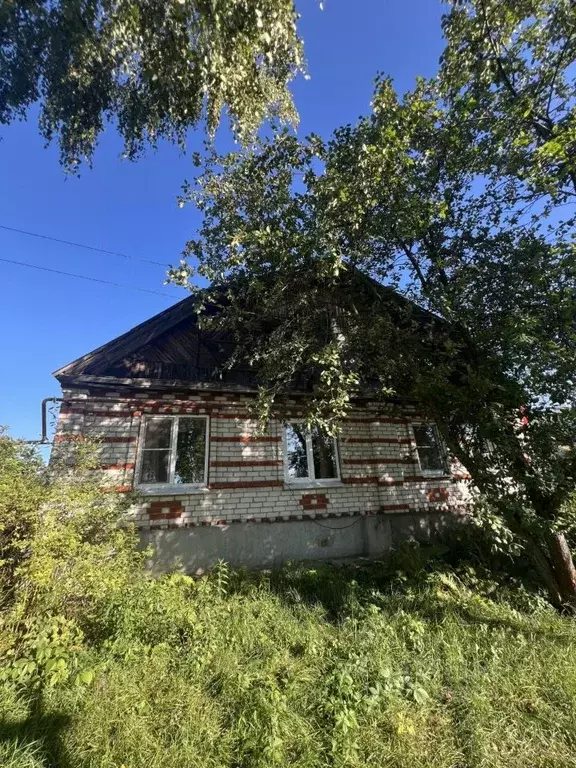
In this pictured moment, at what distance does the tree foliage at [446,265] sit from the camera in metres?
5.36

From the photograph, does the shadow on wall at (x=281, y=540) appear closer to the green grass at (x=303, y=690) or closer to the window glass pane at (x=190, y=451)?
the window glass pane at (x=190, y=451)

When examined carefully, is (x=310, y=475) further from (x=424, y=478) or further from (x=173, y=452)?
(x=424, y=478)

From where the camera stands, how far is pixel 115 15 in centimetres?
359

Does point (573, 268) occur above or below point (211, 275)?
below

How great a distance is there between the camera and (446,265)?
6.75m

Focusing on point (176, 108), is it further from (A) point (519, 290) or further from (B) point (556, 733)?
(B) point (556, 733)

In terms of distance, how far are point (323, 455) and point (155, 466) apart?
390 centimetres

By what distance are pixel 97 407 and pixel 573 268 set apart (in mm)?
8420

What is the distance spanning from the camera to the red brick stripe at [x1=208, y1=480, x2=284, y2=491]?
285 inches

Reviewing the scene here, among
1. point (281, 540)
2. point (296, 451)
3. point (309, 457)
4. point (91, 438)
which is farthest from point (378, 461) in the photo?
point (91, 438)

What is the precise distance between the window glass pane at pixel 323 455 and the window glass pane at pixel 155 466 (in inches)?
134

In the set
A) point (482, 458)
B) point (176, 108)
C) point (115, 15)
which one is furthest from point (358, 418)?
point (115, 15)

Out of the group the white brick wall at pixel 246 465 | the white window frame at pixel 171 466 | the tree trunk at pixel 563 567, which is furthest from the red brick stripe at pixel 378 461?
the tree trunk at pixel 563 567

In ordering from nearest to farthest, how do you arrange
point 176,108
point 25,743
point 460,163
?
point 25,743 → point 176,108 → point 460,163
